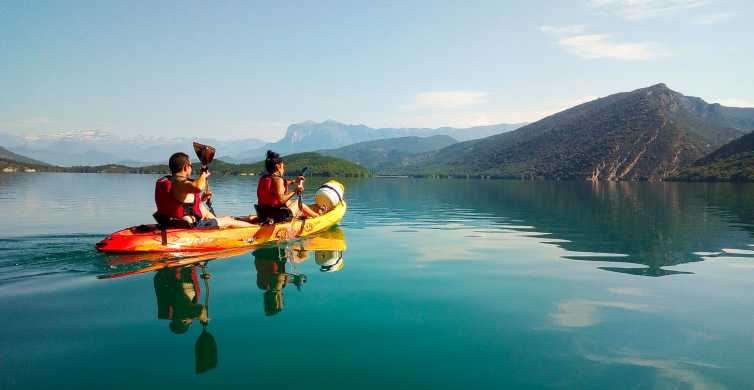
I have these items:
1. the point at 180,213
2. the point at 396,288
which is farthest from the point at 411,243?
the point at 180,213

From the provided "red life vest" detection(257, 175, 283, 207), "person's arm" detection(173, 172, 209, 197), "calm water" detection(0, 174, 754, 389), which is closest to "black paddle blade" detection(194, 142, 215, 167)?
"person's arm" detection(173, 172, 209, 197)

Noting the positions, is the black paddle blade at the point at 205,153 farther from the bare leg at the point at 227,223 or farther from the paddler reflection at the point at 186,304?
the paddler reflection at the point at 186,304

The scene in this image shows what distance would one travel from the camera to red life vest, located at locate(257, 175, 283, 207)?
739 inches

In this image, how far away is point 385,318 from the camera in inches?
386

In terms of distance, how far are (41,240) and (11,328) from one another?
12.0m

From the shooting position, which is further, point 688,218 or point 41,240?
point 688,218

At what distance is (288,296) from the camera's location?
1143cm

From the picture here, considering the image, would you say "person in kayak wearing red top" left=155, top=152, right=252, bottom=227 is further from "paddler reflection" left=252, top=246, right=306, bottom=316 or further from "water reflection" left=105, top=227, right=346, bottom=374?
"paddler reflection" left=252, top=246, right=306, bottom=316

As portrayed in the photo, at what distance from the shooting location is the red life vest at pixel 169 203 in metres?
14.8

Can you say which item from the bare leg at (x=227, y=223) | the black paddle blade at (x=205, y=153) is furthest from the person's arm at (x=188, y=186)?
the bare leg at (x=227, y=223)

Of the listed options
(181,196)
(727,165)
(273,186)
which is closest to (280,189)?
(273,186)

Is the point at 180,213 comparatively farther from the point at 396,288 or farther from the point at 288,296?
the point at 396,288

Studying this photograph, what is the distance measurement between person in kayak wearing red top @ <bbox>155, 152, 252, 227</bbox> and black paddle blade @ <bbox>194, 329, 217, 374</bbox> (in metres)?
6.87

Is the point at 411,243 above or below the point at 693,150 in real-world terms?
below
